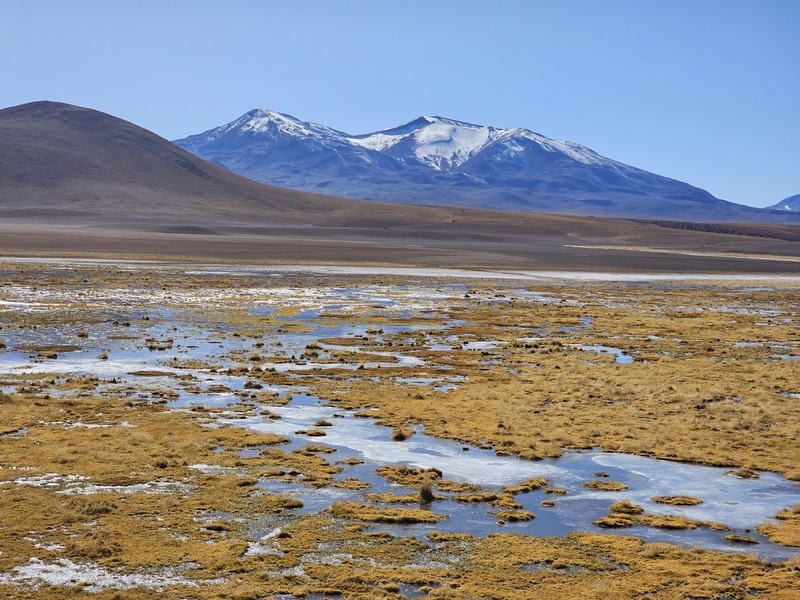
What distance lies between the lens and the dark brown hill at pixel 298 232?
95.2 m

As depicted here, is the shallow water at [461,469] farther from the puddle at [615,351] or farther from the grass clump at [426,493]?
the puddle at [615,351]

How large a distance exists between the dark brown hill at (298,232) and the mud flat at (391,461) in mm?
57123

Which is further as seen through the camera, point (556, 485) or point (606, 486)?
point (556, 485)

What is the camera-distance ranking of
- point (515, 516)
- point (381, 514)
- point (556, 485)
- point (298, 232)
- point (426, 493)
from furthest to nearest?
point (298, 232) → point (556, 485) → point (426, 493) → point (515, 516) → point (381, 514)

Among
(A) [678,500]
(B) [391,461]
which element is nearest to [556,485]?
(A) [678,500]

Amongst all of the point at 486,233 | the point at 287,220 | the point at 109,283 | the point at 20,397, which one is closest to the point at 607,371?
the point at 20,397

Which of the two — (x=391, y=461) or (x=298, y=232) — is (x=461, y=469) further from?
(x=298, y=232)

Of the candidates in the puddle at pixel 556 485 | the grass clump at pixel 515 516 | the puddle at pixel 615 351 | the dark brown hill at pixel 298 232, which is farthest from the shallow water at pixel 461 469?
the dark brown hill at pixel 298 232

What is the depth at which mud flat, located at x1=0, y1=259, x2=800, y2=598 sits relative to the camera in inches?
438

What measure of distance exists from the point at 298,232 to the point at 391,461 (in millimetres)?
129568

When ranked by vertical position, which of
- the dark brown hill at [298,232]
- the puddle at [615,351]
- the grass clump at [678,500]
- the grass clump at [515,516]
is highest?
the dark brown hill at [298,232]

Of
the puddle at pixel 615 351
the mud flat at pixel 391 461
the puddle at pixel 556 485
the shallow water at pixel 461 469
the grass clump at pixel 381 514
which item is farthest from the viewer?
the puddle at pixel 615 351

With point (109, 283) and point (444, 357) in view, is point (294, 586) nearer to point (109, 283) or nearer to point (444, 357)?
point (444, 357)

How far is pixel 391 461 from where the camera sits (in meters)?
16.3
